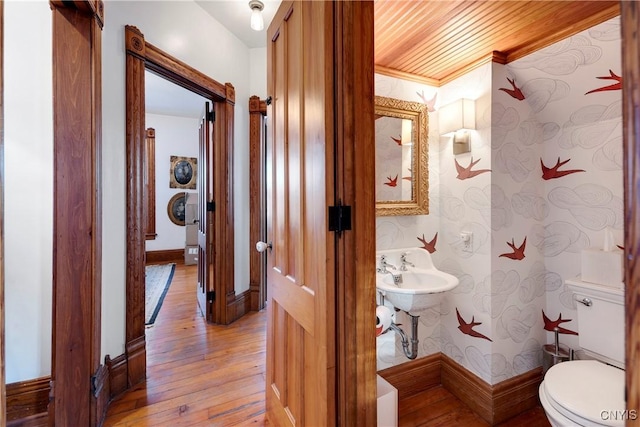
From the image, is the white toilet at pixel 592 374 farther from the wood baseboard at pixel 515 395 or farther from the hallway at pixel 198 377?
the hallway at pixel 198 377

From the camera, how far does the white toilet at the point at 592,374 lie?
113 cm

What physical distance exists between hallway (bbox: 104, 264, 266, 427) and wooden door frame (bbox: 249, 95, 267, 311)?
33 centimetres

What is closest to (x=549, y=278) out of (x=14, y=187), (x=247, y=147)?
(x=247, y=147)

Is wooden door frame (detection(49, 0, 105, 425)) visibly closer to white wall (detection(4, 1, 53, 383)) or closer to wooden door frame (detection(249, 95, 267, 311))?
white wall (detection(4, 1, 53, 383))

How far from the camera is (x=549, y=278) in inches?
73.0

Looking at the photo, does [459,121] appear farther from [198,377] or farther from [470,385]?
[198,377]

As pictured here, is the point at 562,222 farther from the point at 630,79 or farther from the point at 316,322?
the point at 630,79

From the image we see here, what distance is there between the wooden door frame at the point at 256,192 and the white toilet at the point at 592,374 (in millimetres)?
2355

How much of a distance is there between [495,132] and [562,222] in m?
0.70

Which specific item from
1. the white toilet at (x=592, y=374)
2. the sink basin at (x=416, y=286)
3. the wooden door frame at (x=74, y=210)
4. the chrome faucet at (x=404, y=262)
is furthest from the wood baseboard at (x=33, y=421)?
the white toilet at (x=592, y=374)

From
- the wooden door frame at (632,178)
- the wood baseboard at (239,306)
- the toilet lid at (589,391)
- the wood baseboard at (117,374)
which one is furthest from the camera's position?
the wood baseboard at (239,306)

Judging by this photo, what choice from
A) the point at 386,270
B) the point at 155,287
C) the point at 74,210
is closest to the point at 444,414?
the point at 386,270

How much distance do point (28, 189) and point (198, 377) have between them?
56.6 inches

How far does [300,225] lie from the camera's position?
3.65ft
